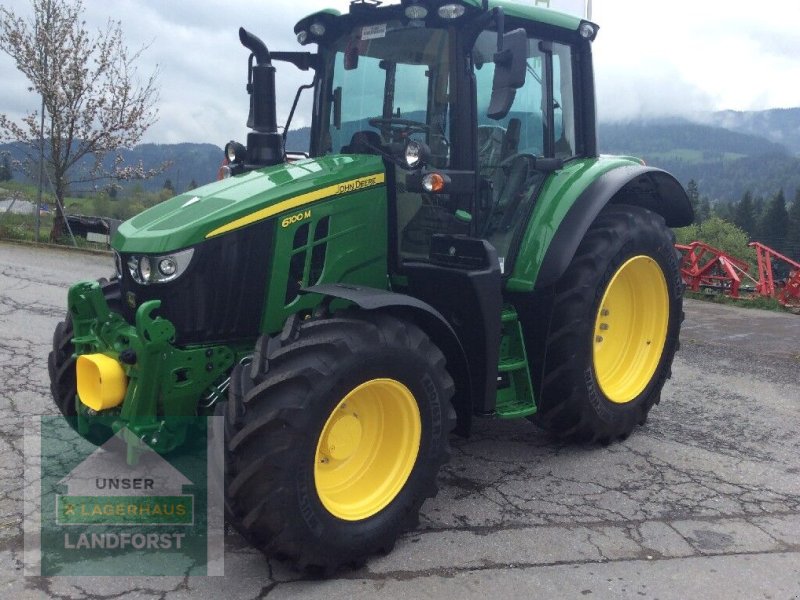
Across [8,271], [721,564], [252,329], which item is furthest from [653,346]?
[8,271]

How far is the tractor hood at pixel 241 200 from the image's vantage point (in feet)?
10.5

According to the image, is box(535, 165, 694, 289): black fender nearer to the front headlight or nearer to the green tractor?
the green tractor

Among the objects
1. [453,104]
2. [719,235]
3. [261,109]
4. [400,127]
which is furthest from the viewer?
[719,235]

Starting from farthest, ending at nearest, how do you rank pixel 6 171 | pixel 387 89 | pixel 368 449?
1. pixel 6 171
2. pixel 387 89
3. pixel 368 449

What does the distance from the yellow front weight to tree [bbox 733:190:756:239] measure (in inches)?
2760

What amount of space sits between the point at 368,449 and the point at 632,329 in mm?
2290

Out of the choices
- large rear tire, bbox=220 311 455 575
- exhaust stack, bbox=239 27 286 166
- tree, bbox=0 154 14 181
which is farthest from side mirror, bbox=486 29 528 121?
tree, bbox=0 154 14 181

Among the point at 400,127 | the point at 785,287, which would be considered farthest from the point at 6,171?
the point at 785,287

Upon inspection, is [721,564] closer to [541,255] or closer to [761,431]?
[541,255]

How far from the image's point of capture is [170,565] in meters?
3.03

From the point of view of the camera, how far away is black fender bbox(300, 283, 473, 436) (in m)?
3.09

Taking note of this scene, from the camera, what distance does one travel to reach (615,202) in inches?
185

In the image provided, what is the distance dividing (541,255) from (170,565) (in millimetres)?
2296

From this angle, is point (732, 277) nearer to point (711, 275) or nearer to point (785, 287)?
point (785, 287)
